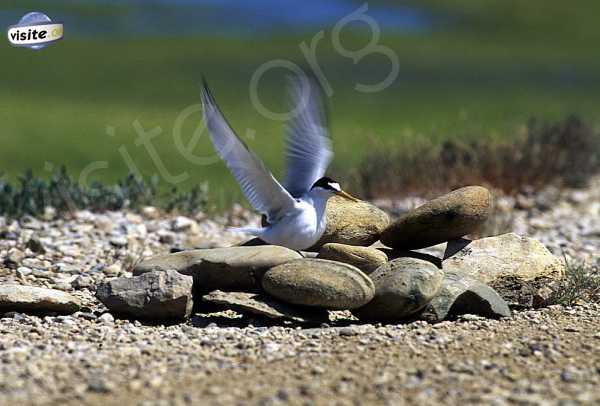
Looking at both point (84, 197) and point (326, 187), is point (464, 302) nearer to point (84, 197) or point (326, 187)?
point (326, 187)

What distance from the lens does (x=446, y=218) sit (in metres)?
5.86

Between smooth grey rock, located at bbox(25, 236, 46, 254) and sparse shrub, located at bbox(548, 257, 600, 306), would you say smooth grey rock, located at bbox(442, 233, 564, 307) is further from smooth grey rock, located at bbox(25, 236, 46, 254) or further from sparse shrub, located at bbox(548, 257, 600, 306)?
smooth grey rock, located at bbox(25, 236, 46, 254)

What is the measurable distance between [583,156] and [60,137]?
8.29 metres

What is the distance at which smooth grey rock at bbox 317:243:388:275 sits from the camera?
19.0 ft

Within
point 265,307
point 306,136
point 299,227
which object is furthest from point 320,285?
point 306,136

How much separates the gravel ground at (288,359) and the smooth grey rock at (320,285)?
0.47 feet

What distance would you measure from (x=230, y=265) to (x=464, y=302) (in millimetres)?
1273

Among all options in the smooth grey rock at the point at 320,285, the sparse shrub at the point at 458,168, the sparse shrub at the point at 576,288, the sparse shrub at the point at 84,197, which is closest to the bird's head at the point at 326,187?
the smooth grey rock at the point at 320,285

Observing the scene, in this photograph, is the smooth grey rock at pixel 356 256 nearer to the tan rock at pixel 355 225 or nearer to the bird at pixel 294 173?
Result: the bird at pixel 294 173

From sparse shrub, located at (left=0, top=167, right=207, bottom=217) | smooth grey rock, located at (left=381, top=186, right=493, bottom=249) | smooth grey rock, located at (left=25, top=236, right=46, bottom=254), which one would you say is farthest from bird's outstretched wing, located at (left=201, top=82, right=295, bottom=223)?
sparse shrub, located at (left=0, top=167, right=207, bottom=217)

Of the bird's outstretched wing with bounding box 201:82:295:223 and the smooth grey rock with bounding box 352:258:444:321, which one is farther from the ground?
the bird's outstretched wing with bounding box 201:82:295:223

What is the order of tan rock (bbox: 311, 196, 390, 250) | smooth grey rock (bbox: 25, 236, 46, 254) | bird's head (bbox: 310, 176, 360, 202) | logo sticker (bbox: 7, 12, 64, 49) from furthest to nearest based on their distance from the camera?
logo sticker (bbox: 7, 12, 64, 49) → smooth grey rock (bbox: 25, 236, 46, 254) → tan rock (bbox: 311, 196, 390, 250) → bird's head (bbox: 310, 176, 360, 202)

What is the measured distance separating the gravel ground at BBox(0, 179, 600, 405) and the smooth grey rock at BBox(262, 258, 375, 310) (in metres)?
0.14

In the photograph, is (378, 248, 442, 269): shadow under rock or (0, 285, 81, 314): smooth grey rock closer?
(0, 285, 81, 314): smooth grey rock
